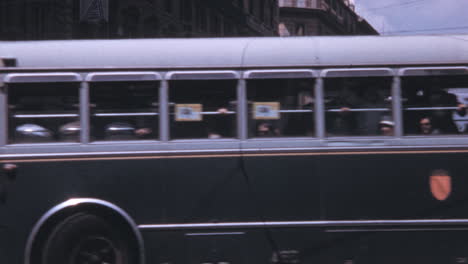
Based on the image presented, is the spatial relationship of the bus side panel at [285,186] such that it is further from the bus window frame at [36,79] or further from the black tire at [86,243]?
the bus window frame at [36,79]

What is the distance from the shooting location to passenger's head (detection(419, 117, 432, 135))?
6359 mm

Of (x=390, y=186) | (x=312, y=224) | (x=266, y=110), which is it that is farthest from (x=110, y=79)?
(x=390, y=186)

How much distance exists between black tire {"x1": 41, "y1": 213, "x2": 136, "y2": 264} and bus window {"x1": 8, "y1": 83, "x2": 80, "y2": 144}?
950mm

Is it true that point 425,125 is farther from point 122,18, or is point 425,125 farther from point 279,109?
point 122,18

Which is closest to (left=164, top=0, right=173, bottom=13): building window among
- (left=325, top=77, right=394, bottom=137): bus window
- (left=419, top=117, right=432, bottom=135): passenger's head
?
(left=325, top=77, right=394, bottom=137): bus window

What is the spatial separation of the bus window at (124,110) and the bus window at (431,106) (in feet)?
9.51

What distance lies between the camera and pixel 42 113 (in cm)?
618

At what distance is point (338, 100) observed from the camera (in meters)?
6.36

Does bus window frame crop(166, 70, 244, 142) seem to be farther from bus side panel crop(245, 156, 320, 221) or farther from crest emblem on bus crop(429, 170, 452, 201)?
crest emblem on bus crop(429, 170, 452, 201)

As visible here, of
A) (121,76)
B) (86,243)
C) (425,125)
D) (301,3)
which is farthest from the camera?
(301,3)

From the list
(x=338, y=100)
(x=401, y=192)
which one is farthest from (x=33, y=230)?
(x=401, y=192)

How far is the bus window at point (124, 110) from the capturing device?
20.5 ft

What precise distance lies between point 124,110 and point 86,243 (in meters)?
1.55

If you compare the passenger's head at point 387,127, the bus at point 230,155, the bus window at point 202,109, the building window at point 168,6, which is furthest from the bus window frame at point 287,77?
the building window at point 168,6
